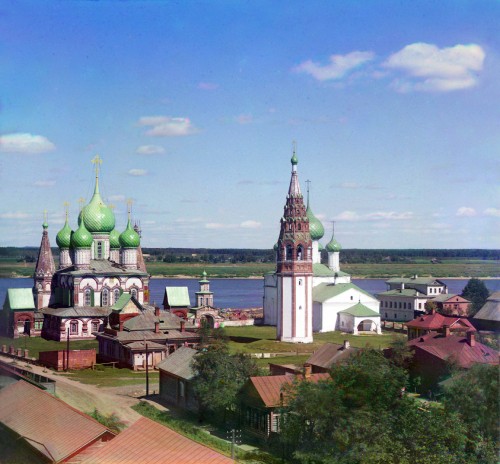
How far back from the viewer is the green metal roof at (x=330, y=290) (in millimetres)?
45812

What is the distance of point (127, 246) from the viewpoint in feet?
142

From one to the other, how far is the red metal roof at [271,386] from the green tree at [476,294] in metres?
27.8

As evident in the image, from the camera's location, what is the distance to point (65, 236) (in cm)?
4338

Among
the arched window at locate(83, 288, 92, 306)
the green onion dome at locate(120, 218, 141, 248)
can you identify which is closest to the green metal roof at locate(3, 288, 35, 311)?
the arched window at locate(83, 288, 92, 306)

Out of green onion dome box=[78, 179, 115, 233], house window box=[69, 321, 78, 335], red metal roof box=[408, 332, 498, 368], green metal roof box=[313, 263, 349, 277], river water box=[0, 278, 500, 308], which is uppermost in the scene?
green onion dome box=[78, 179, 115, 233]

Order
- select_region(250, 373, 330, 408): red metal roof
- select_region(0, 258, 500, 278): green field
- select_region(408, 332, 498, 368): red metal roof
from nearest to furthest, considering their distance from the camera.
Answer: select_region(250, 373, 330, 408): red metal roof, select_region(408, 332, 498, 368): red metal roof, select_region(0, 258, 500, 278): green field

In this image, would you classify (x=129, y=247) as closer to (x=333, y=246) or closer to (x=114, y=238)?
(x=114, y=238)

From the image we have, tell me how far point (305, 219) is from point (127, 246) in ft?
32.4

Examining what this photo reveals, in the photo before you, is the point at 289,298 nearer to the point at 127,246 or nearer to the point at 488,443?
the point at 127,246

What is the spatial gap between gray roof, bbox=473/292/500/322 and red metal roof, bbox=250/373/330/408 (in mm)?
20168

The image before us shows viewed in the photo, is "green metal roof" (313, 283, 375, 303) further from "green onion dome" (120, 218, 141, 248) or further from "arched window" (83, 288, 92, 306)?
"arched window" (83, 288, 92, 306)

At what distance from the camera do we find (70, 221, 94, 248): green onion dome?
40.3 m

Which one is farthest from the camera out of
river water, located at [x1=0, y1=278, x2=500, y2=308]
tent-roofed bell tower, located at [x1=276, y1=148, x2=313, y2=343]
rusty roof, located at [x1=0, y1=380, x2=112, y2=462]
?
river water, located at [x1=0, y1=278, x2=500, y2=308]

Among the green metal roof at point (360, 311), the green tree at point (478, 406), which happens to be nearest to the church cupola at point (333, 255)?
the green metal roof at point (360, 311)
